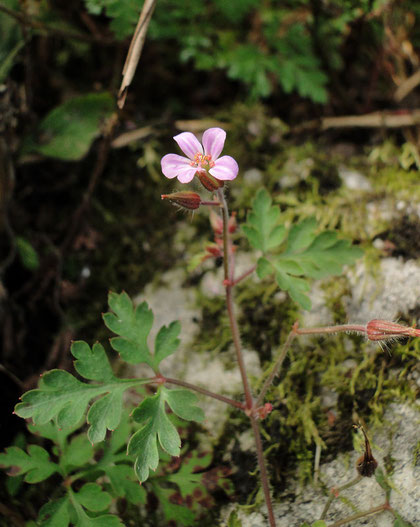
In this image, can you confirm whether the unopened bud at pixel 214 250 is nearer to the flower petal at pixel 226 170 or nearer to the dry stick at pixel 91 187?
the flower petal at pixel 226 170

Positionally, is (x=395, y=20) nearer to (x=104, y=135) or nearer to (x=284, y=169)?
(x=284, y=169)

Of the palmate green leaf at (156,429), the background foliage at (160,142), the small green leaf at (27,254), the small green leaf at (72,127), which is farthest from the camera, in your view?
the small green leaf at (72,127)

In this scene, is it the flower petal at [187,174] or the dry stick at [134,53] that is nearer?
the flower petal at [187,174]

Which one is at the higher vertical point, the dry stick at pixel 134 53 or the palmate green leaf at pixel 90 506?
the dry stick at pixel 134 53

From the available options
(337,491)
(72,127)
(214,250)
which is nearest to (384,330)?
(337,491)

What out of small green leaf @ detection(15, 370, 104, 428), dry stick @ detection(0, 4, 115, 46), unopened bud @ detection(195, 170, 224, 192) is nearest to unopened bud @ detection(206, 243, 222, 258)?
A: unopened bud @ detection(195, 170, 224, 192)

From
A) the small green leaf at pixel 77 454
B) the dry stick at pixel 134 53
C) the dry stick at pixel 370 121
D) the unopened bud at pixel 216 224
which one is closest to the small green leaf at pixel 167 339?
the unopened bud at pixel 216 224
